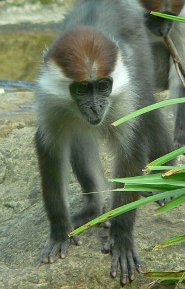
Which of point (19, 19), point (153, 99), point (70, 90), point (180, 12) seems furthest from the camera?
point (19, 19)

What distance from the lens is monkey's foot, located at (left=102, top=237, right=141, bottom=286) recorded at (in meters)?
4.45

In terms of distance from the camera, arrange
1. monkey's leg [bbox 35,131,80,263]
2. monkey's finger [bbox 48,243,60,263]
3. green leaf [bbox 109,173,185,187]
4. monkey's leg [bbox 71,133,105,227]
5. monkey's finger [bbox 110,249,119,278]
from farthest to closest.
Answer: monkey's leg [bbox 71,133,105,227] → monkey's leg [bbox 35,131,80,263] → monkey's finger [bbox 48,243,60,263] → monkey's finger [bbox 110,249,119,278] → green leaf [bbox 109,173,185,187]

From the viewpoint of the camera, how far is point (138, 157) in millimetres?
4680

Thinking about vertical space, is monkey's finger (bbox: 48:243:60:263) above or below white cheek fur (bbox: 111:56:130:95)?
below

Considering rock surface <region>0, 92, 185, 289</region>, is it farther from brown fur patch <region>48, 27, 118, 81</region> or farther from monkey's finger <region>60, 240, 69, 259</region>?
brown fur patch <region>48, 27, 118, 81</region>

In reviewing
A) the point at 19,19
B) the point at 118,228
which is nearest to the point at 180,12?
the point at 118,228

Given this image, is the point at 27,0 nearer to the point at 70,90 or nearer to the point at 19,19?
the point at 19,19

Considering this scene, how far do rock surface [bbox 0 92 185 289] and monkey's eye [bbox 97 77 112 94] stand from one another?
900 mm

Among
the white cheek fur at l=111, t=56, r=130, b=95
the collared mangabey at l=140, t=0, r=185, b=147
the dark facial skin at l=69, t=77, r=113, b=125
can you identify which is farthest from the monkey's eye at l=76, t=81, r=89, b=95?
the collared mangabey at l=140, t=0, r=185, b=147

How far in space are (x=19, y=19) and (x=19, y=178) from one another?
7711mm

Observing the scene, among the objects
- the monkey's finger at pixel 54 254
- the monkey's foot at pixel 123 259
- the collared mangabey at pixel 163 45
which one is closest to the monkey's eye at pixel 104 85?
the monkey's foot at pixel 123 259

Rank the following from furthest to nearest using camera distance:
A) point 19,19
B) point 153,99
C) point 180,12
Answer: point 19,19 → point 180,12 → point 153,99

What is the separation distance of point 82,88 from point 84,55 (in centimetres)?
20

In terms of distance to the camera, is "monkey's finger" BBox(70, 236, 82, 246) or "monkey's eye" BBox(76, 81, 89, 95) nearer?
"monkey's eye" BBox(76, 81, 89, 95)
